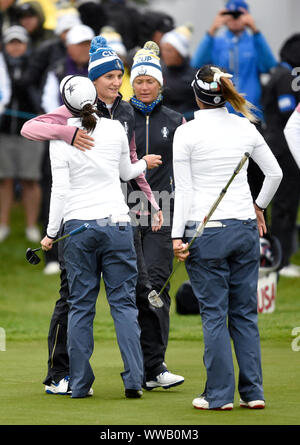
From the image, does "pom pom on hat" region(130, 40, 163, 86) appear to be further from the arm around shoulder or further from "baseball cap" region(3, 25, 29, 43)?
"baseball cap" region(3, 25, 29, 43)

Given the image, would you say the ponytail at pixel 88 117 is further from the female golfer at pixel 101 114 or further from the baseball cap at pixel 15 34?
the baseball cap at pixel 15 34

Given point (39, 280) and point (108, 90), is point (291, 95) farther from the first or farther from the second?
point (108, 90)

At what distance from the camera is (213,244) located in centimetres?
726

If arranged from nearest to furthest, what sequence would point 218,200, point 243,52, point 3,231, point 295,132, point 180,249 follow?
point 218,200, point 180,249, point 295,132, point 243,52, point 3,231

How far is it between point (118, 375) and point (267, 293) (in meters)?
3.72

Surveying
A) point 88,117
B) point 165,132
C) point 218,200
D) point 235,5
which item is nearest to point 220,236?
point 218,200

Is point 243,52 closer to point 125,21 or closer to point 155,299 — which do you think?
point 125,21

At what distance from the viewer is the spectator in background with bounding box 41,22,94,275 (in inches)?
549

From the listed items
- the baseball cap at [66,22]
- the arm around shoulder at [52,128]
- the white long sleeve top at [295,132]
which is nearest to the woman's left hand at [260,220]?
the arm around shoulder at [52,128]

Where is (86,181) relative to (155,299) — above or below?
above

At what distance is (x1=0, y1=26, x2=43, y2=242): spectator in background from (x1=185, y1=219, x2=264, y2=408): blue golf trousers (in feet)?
30.0

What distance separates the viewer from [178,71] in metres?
15.3

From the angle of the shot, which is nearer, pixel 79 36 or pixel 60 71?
pixel 79 36
